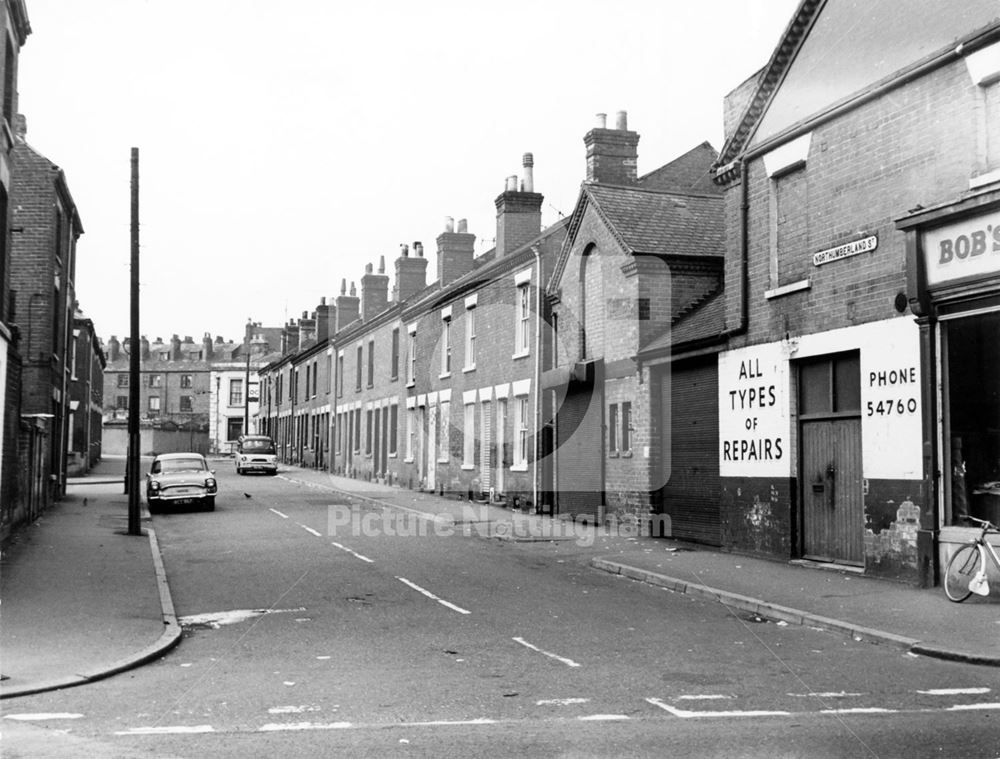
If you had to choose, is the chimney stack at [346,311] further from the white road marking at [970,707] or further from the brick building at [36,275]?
the white road marking at [970,707]

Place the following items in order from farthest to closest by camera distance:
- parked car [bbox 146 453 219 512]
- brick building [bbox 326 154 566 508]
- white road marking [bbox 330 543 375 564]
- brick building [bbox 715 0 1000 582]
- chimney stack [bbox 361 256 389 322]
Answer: chimney stack [bbox 361 256 389 322] < brick building [bbox 326 154 566 508] < parked car [bbox 146 453 219 512] < white road marking [bbox 330 543 375 564] < brick building [bbox 715 0 1000 582]

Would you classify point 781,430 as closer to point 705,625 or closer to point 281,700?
point 705,625

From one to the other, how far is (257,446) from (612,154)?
2720 cm

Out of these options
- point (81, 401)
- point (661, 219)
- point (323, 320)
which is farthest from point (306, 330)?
point (661, 219)

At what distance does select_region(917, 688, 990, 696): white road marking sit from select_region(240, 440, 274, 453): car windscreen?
4176cm

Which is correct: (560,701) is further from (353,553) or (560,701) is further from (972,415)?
(353,553)

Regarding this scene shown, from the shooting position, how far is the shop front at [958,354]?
12.3 metres

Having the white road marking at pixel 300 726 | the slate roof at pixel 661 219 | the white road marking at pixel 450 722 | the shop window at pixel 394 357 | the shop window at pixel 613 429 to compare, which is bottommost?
the white road marking at pixel 450 722

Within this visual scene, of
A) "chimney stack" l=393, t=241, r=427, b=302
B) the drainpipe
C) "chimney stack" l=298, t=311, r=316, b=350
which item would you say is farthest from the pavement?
"chimney stack" l=298, t=311, r=316, b=350

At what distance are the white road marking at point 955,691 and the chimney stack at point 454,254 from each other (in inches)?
1172

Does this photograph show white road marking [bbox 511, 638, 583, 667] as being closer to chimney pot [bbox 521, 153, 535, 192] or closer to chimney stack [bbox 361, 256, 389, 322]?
chimney pot [bbox 521, 153, 535, 192]

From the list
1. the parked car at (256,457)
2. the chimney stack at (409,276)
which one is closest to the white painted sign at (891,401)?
the chimney stack at (409,276)

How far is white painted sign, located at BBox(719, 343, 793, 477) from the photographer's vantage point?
53.0ft

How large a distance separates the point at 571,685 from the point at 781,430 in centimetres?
909
